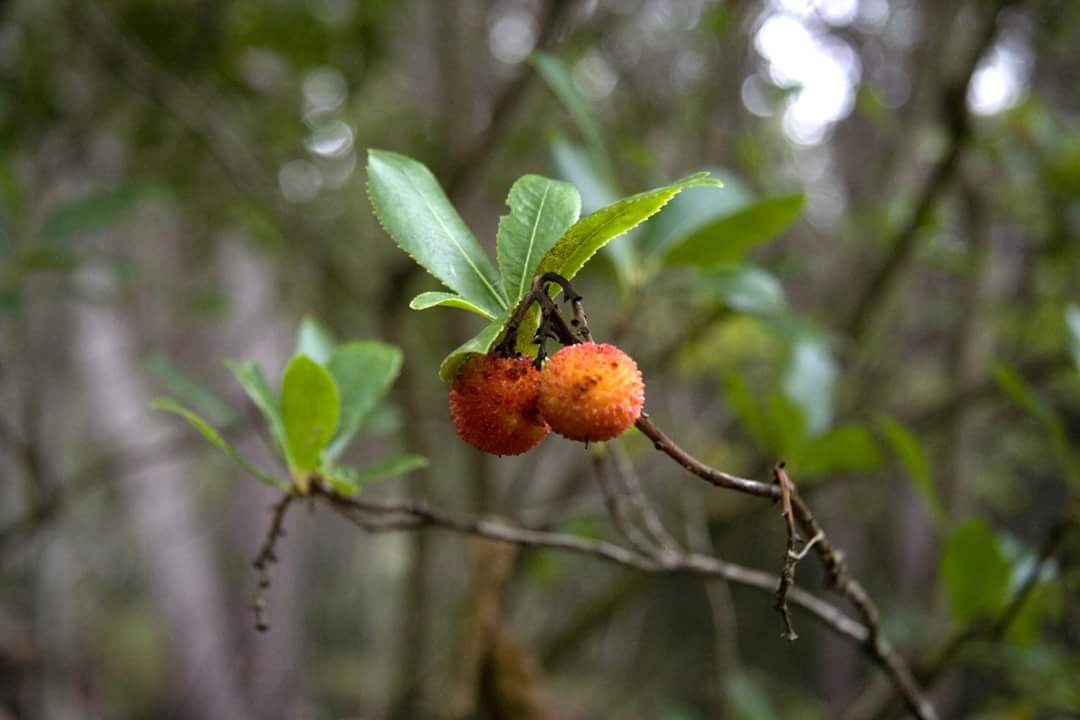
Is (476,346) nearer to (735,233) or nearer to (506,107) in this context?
(735,233)

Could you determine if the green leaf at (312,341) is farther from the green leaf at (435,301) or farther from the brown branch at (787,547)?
the brown branch at (787,547)

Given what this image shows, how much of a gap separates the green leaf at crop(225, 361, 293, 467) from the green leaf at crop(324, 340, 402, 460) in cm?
7

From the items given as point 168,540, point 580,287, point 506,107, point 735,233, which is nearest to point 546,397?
point 735,233

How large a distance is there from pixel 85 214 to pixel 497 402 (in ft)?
4.52

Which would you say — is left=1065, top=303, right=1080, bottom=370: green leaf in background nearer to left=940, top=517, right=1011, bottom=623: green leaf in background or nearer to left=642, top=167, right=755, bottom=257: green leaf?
left=940, top=517, right=1011, bottom=623: green leaf in background

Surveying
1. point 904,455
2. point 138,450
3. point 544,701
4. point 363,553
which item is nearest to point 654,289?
point 904,455

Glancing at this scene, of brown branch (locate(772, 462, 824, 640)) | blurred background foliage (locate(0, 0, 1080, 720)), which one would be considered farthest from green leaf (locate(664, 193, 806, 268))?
brown branch (locate(772, 462, 824, 640))

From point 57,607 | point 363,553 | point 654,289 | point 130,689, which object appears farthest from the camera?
point 363,553

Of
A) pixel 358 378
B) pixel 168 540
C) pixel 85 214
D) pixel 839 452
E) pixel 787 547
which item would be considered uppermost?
pixel 168 540

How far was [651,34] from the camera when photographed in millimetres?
2783

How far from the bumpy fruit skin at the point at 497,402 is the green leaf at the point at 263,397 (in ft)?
0.87

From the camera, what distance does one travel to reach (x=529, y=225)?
A: 66 cm

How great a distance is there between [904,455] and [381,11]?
1.71 m

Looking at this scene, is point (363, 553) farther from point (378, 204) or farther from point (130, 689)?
point (378, 204)
